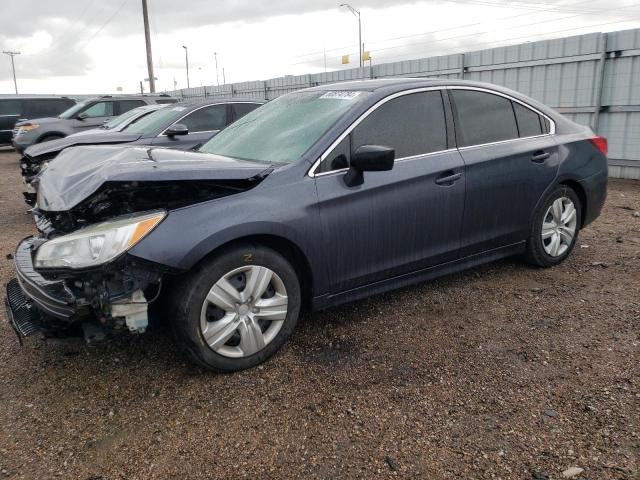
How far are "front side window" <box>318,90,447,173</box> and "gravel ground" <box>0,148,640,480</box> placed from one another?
1.16 m

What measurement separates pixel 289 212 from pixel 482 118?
6.30 ft

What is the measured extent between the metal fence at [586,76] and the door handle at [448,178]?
260 inches

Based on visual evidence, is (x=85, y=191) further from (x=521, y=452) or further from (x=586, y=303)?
(x=586, y=303)

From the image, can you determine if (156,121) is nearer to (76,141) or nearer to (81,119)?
(76,141)

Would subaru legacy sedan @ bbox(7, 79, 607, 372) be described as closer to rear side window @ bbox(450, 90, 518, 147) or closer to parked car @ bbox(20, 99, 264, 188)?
rear side window @ bbox(450, 90, 518, 147)

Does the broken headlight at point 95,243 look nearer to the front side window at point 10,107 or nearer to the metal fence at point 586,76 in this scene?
the metal fence at point 586,76

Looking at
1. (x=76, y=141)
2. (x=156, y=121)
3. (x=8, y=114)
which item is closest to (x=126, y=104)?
(x=156, y=121)

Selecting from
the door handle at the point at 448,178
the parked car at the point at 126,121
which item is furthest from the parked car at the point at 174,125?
the door handle at the point at 448,178

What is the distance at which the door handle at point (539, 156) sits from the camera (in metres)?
4.11

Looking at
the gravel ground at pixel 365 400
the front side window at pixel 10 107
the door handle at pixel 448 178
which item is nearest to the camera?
the gravel ground at pixel 365 400

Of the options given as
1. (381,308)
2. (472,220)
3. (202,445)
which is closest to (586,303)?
(472,220)

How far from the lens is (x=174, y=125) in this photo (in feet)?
22.8

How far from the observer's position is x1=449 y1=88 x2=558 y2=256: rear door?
12.4 feet

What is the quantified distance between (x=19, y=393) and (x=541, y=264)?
13.1 ft
